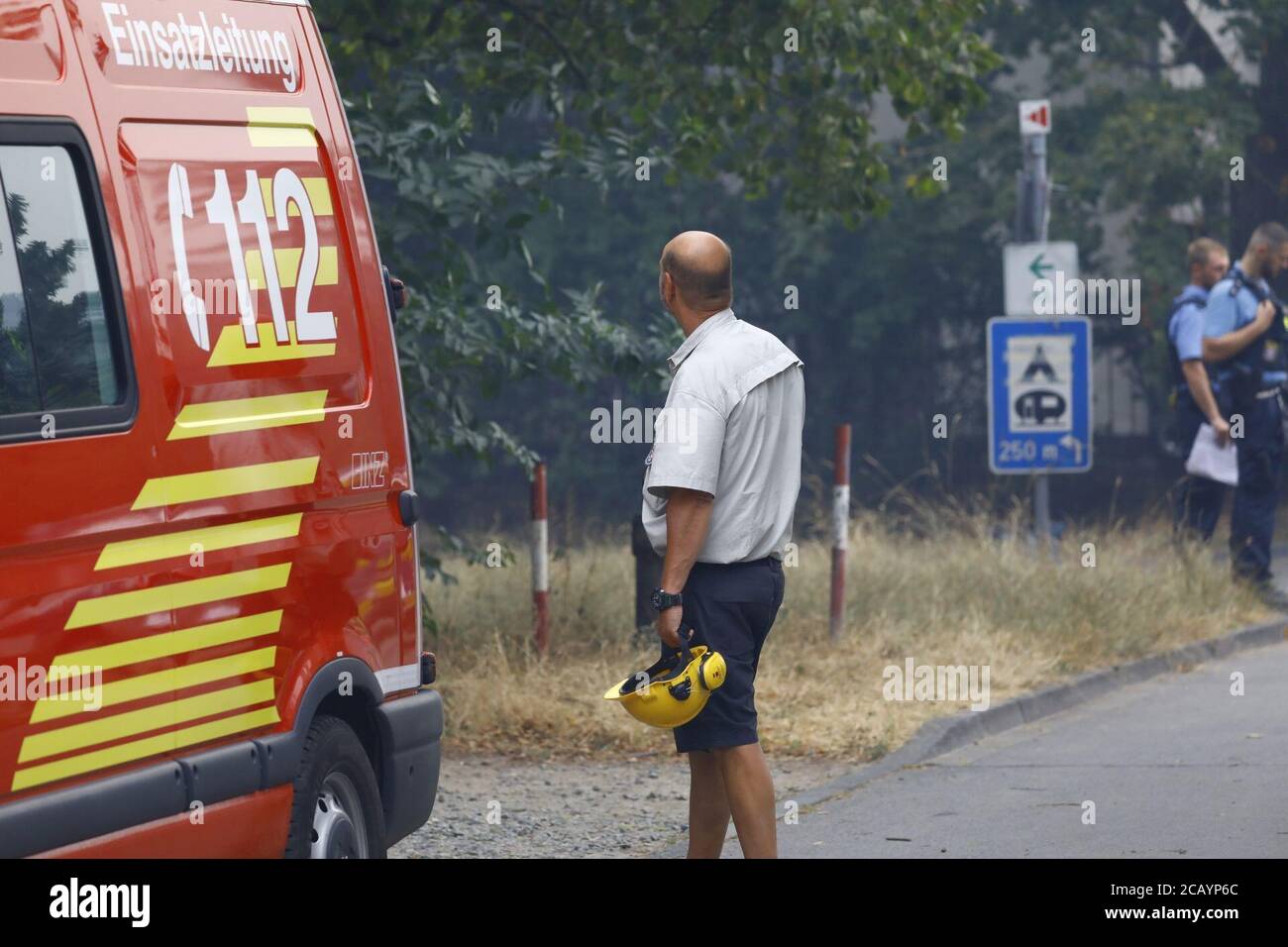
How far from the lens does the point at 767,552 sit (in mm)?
5707

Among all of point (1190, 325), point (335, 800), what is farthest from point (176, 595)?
point (1190, 325)

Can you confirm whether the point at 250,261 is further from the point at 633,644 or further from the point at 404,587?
the point at 633,644

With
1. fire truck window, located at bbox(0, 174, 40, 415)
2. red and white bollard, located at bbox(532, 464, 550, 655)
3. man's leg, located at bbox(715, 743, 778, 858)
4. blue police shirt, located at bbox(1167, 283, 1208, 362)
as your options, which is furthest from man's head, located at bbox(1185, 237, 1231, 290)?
fire truck window, located at bbox(0, 174, 40, 415)

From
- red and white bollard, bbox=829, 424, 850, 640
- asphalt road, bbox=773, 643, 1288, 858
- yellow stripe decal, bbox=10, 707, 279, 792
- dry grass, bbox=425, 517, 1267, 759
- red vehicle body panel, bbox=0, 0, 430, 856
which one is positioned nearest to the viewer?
yellow stripe decal, bbox=10, 707, 279, 792

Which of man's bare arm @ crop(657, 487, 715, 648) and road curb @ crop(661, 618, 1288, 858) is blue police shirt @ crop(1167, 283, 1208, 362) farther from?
man's bare arm @ crop(657, 487, 715, 648)

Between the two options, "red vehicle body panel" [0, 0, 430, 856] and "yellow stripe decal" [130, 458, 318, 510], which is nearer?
"red vehicle body panel" [0, 0, 430, 856]

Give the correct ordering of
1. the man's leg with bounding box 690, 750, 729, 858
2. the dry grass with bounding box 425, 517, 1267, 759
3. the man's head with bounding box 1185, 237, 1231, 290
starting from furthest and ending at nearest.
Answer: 1. the man's head with bounding box 1185, 237, 1231, 290
2. the dry grass with bounding box 425, 517, 1267, 759
3. the man's leg with bounding box 690, 750, 729, 858

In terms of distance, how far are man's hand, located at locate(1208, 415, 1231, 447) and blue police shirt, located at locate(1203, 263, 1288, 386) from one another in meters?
0.44

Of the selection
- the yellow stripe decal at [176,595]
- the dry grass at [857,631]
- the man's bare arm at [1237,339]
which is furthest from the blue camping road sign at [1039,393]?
the yellow stripe decal at [176,595]

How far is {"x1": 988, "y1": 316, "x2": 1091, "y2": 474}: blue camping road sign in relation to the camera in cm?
1275

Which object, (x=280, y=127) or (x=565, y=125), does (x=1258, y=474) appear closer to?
(x=565, y=125)

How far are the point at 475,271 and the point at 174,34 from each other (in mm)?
5432

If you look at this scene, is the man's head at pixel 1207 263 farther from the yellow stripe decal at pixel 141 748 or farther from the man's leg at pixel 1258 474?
the yellow stripe decal at pixel 141 748

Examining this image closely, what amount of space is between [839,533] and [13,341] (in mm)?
7052
